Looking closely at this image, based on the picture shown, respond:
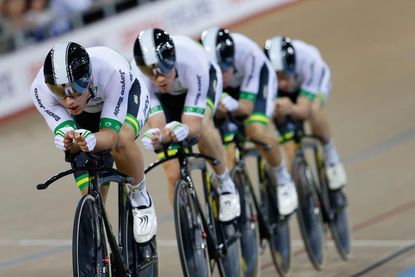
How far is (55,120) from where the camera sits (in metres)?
4.44

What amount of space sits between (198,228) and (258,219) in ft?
3.69

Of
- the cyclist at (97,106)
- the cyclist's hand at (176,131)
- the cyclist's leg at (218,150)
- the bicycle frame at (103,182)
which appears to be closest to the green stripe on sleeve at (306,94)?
the cyclist's leg at (218,150)

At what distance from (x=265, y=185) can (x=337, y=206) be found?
0.85m

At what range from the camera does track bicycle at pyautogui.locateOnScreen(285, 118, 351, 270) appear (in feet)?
22.0

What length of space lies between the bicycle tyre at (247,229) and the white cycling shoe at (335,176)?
1152mm

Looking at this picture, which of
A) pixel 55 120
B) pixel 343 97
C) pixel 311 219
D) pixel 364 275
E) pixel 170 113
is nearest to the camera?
pixel 55 120

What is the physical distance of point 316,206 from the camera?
686cm

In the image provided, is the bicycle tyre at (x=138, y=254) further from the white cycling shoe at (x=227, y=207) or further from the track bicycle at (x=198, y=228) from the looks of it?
the white cycling shoe at (x=227, y=207)

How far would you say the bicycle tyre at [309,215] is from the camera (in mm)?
6660

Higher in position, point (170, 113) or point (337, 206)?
point (170, 113)

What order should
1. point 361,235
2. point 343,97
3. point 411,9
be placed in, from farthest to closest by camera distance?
1. point 411,9
2. point 343,97
3. point 361,235

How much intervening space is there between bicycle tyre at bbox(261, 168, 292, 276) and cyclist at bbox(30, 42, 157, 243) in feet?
5.75

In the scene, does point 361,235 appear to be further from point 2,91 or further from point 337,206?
point 2,91

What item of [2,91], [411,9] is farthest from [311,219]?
[411,9]
